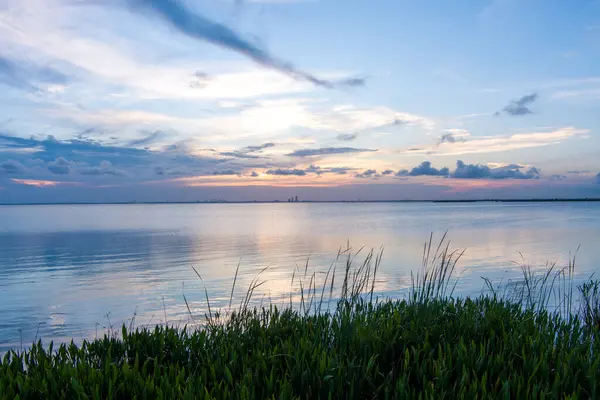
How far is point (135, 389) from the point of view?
17.7ft

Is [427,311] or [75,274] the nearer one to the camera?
[427,311]

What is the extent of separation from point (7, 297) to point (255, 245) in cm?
2366

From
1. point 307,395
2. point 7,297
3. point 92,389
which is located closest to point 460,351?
point 307,395

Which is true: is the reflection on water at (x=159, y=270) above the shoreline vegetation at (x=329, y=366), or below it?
Answer: below

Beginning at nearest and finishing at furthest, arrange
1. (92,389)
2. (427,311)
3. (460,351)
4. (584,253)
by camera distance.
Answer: (92,389) → (460,351) → (427,311) → (584,253)

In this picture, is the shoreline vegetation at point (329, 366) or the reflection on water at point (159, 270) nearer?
the shoreline vegetation at point (329, 366)

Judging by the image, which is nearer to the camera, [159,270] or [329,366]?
[329,366]

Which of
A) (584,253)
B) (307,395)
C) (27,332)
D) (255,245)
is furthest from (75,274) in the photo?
(584,253)

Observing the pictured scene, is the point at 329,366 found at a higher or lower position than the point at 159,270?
higher

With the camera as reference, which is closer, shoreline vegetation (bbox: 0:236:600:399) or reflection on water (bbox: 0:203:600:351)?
shoreline vegetation (bbox: 0:236:600:399)

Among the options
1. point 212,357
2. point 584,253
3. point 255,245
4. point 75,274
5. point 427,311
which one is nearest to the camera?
point 212,357

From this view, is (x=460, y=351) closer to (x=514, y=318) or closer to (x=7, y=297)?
(x=514, y=318)

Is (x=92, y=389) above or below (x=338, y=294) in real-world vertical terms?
above

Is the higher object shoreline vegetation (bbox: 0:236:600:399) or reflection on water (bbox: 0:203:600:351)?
shoreline vegetation (bbox: 0:236:600:399)
